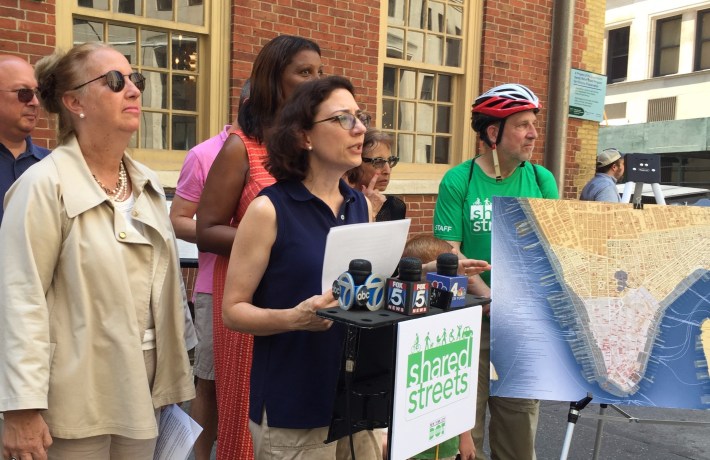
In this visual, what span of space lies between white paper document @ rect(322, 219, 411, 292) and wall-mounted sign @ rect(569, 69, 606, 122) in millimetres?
7985

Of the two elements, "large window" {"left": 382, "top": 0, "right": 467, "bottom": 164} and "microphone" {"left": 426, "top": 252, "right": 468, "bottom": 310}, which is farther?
"large window" {"left": 382, "top": 0, "right": 467, "bottom": 164}

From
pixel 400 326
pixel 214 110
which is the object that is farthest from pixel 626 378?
pixel 214 110

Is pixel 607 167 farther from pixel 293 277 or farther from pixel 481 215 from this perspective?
pixel 293 277

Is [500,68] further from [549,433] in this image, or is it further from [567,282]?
[567,282]

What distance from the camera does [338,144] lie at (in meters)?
1.99

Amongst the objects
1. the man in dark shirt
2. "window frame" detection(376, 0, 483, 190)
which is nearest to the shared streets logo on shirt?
the man in dark shirt

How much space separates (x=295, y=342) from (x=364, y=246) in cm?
38

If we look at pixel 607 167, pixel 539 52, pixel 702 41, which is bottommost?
pixel 607 167

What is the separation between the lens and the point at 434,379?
1.88m

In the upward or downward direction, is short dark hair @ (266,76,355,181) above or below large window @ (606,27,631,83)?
below

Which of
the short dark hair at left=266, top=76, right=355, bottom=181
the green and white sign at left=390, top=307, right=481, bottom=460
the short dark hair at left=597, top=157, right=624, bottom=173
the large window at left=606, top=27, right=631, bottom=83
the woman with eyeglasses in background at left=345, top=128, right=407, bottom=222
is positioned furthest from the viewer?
the large window at left=606, top=27, right=631, bottom=83

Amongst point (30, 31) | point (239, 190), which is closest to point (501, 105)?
point (239, 190)

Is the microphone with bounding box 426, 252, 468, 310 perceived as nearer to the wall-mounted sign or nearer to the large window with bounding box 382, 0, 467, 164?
the large window with bounding box 382, 0, 467, 164

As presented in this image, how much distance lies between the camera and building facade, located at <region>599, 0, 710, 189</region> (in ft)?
83.2
